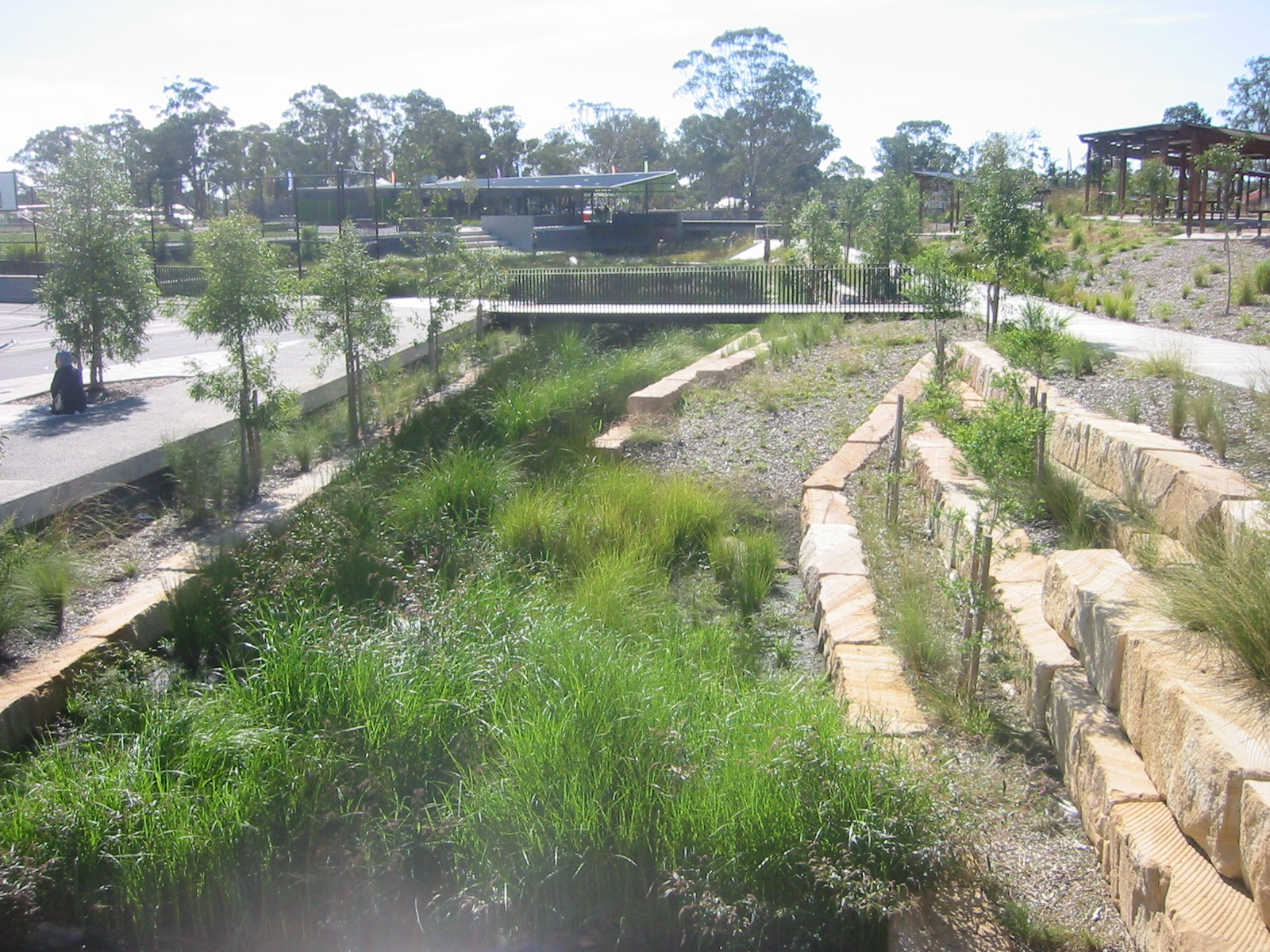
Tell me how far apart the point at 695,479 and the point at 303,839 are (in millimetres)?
5142

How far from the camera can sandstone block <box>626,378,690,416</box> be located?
35.6ft

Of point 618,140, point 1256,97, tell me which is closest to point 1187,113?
point 1256,97

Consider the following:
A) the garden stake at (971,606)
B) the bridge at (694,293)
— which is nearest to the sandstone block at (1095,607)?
the garden stake at (971,606)

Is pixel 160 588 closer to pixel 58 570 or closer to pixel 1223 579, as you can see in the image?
pixel 58 570

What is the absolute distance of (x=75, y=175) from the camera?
1336cm

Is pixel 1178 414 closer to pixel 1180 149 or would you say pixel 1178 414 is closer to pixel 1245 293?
pixel 1245 293

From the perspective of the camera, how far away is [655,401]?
10.9m

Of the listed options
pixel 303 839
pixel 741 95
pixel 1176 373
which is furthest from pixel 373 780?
pixel 741 95

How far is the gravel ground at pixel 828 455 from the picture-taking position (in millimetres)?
3381

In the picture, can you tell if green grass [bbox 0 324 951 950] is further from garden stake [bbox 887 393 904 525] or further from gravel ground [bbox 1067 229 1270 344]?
gravel ground [bbox 1067 229 1270 344]

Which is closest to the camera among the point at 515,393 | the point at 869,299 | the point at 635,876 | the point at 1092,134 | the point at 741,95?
the point at 635,876

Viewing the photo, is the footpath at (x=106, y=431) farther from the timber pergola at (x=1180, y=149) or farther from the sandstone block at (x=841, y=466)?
the timber pergola at (x=1180, y=149)

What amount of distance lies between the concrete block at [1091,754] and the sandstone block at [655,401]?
7.01 m

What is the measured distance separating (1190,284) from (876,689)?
51.6 ft
